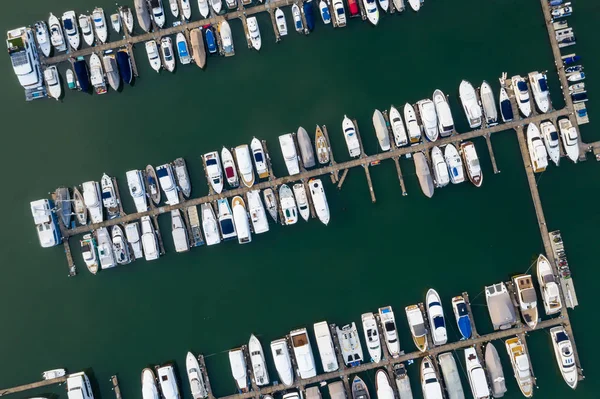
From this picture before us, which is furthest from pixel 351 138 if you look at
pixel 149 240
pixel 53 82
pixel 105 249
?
pixel 53 82

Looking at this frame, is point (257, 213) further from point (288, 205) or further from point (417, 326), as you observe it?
point (417, 326)

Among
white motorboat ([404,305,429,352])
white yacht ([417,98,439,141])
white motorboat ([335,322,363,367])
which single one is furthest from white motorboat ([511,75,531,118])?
white motorboat ([335,322,363,367])

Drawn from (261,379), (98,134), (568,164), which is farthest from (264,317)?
(568,164)

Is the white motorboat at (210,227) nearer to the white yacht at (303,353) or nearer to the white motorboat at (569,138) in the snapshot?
the white yacht at (303,353)

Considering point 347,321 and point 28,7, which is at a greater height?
point 28,7

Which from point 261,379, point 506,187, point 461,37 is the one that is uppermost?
point 461,37

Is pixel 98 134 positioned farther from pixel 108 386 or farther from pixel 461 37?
pixel 461 37

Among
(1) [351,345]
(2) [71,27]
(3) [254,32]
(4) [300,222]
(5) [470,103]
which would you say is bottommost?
(1) [351,345]
